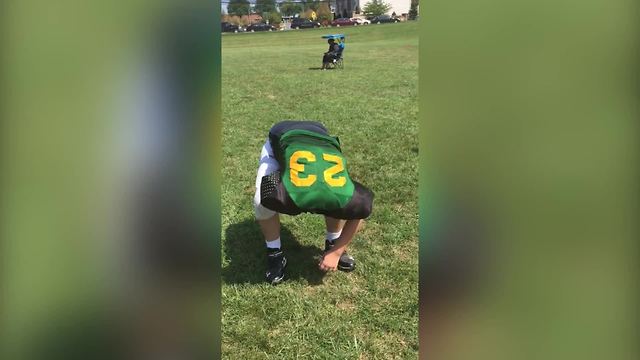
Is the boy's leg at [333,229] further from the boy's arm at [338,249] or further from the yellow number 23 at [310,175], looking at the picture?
the yellow number 23 at [310,175]

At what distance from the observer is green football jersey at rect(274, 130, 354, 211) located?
229cm

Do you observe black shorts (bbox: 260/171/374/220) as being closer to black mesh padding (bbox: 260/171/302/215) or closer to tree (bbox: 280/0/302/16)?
black mesh padding (bbox: 260/171/302/215)

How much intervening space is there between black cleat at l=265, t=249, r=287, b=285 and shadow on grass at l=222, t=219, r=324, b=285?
55 millimetres

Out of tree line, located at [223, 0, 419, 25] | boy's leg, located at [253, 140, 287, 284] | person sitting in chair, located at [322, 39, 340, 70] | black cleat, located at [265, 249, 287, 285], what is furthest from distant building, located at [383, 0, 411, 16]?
person sitting in chair, located at [322, 39, 340, 70]

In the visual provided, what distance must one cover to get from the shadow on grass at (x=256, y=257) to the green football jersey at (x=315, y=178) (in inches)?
34.2

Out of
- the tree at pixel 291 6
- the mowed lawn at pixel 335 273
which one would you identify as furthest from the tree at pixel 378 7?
the tree at pixel 291 6

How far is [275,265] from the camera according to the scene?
306cm

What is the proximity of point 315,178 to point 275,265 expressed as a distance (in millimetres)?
962

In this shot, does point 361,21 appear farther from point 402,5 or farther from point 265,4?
point 265,4
